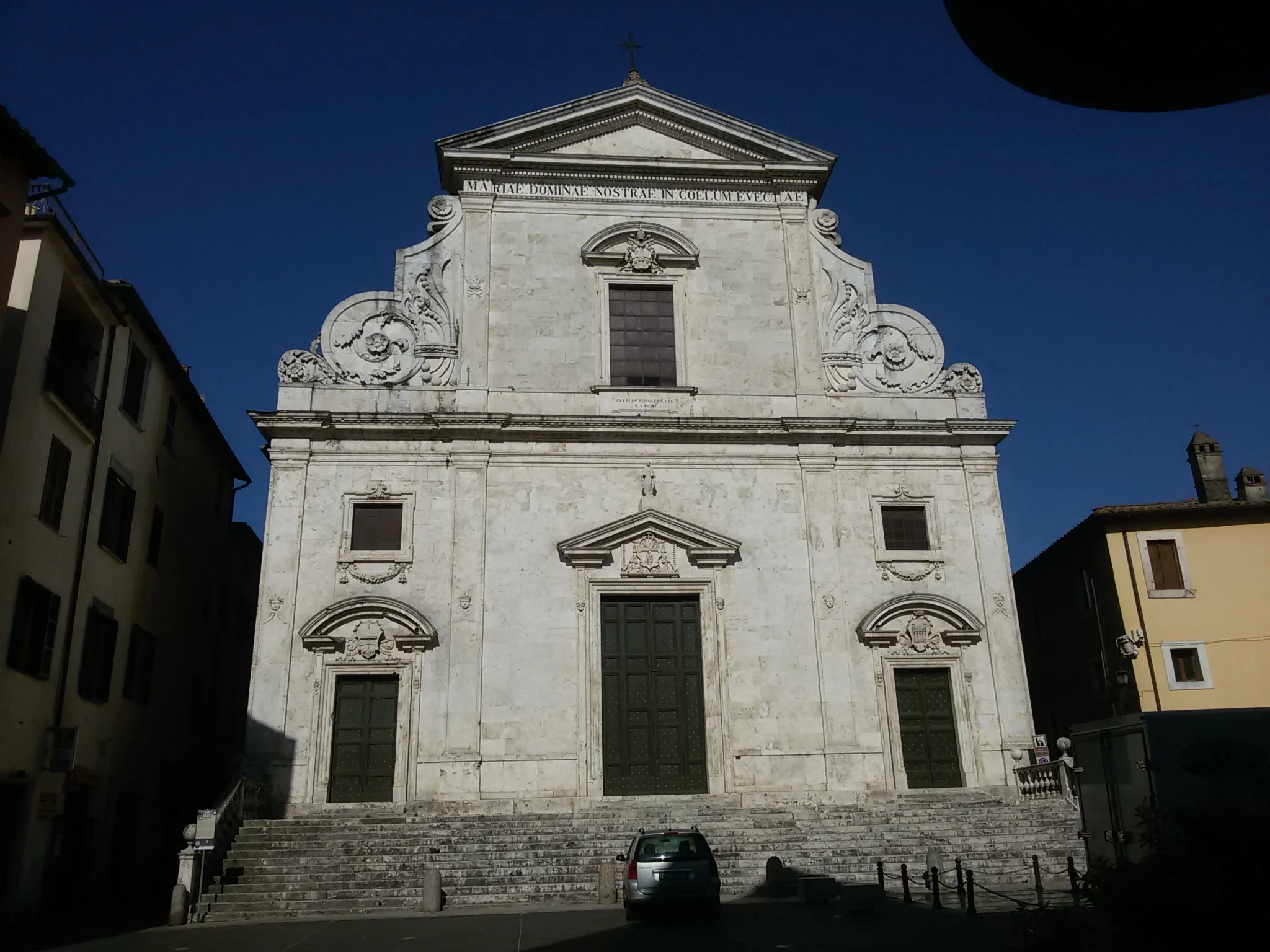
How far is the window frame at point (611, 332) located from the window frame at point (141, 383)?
968 centimetres

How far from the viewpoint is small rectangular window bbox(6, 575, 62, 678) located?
54.1 ft

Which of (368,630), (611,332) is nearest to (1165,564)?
(611,332)

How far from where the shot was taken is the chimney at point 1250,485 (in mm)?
28016

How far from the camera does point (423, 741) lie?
66.8 feet

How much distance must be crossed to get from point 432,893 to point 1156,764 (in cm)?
1031

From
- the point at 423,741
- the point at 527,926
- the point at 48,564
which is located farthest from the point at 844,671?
the point at 48,564

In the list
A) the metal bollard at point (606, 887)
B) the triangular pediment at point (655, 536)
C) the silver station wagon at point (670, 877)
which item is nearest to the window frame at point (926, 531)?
the triangular pediment at point (655, 536)

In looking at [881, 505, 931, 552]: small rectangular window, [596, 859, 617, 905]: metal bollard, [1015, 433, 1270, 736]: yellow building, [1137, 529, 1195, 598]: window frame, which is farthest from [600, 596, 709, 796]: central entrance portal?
[1137, 529, 1195, 598]: window frame

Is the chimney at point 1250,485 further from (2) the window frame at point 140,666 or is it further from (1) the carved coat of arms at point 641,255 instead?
(2) the window frame at point 140,666

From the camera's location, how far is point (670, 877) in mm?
14188

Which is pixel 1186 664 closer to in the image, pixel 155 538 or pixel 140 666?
pixel 140 666

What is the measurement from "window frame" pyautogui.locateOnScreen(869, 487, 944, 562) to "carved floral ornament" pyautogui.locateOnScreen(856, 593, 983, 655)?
0.90m

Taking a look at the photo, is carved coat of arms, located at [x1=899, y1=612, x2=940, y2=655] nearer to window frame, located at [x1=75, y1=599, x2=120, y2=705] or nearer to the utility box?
the utility box

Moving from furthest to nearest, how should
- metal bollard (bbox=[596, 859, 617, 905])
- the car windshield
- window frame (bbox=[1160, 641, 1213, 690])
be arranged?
window frame (bbox=[1160, 641, 1213, 690]), metal bollard (bbox=[596, 859, 617, 905]), the car windshield
